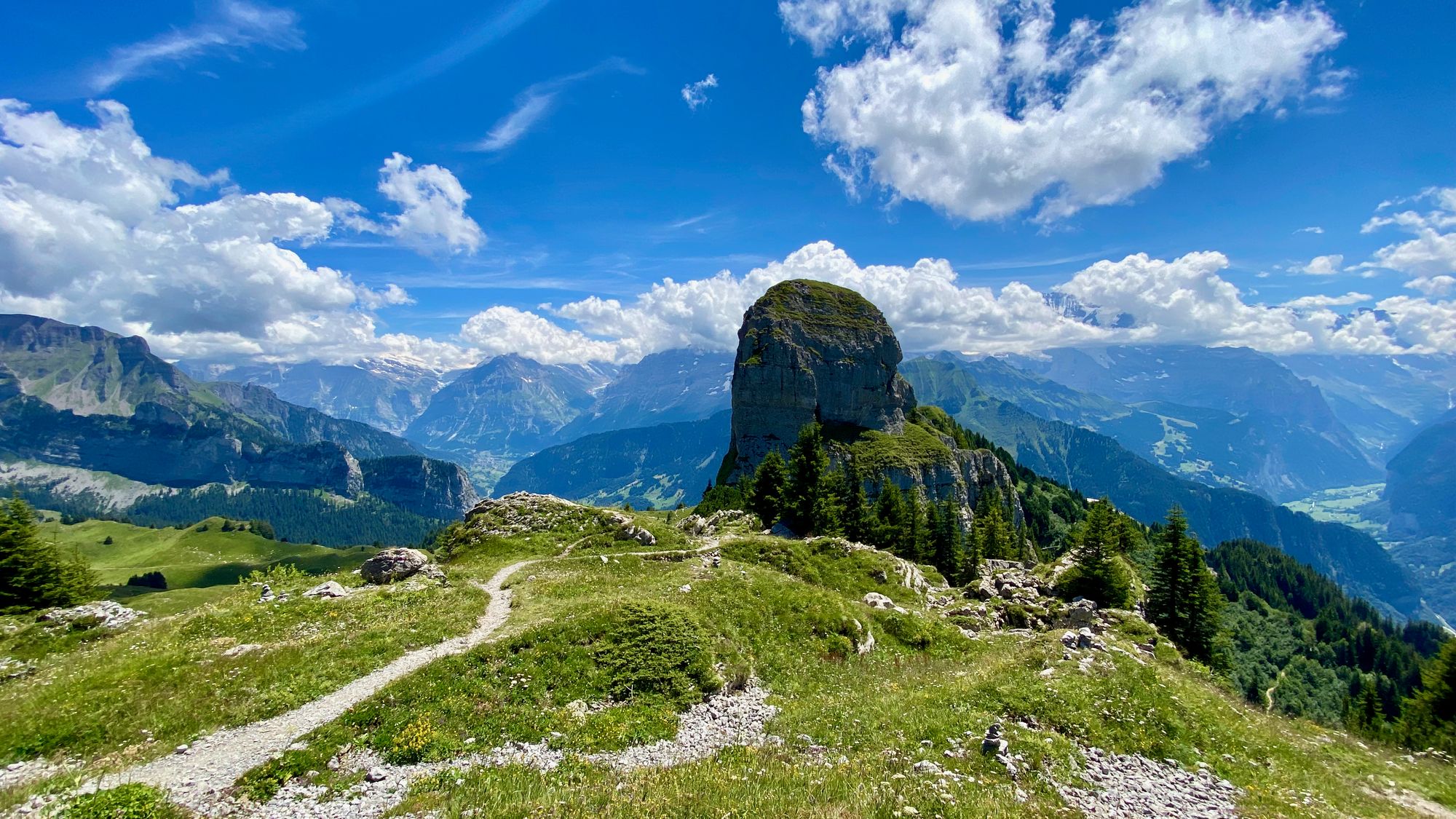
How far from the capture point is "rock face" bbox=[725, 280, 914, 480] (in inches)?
6048

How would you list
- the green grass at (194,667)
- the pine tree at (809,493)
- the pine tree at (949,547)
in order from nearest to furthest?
1. the green grass at (194,667)
2. the pine tree at (809,493)
3. the pine tree at (949,547)

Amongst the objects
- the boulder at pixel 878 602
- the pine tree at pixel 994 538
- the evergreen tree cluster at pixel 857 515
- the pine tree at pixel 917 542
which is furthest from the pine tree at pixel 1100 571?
the pine tree at pixel 994 538

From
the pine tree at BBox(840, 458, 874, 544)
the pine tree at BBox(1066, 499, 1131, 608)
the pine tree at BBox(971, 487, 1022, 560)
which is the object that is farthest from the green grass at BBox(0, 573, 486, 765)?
the pine tree at BBox(971, 487, 1022, 560)

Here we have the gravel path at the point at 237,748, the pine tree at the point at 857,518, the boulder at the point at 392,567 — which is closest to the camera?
the gravel path at the point at 237,748

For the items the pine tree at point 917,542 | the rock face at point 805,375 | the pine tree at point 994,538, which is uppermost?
the rock face at point 805,375

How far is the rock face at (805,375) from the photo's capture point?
153625 mm

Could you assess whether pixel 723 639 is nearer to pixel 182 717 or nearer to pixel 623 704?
pixel 623 704

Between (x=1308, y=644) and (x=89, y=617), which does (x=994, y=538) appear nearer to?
(x=89, y=617)

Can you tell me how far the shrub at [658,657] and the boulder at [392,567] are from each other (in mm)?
20244

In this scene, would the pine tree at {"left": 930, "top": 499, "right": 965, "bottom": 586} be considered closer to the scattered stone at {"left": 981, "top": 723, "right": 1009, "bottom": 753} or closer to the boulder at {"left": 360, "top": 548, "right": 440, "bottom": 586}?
the scattered stone at {"left": 981, "top": 723, "right": 1009, "bottom": 753}

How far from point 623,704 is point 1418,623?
31903cm

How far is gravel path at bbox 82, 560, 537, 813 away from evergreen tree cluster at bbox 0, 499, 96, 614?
111ft

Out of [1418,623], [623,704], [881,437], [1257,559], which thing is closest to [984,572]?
[623,704]

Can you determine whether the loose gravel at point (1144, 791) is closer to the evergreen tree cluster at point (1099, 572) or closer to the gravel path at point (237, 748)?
the gravel path at point (237, 748)
